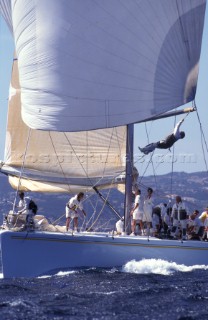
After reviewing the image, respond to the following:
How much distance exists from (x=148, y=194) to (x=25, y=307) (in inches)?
294

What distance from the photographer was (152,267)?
2566 centimetres

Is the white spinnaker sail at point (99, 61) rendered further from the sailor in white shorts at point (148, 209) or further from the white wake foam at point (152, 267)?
the white wake foam at point (152, 267)

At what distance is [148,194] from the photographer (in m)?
26.3

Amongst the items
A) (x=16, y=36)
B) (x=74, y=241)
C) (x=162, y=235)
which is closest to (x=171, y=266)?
(x=162, y=235)

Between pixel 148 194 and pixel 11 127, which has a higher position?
pixel 11 127

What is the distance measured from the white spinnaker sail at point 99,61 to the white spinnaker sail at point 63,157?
3.89 m

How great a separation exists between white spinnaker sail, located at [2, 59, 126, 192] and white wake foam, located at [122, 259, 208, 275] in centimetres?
425

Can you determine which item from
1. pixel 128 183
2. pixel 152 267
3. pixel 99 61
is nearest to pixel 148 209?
pixel 128 183

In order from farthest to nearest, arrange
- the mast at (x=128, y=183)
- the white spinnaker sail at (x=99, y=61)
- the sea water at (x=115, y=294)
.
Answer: the mast at (x=128, y=183) → the white spinnaker sail at (x=99, y=61) → the sea water at (x=115, y=294)

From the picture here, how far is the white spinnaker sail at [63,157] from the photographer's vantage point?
2952 cm

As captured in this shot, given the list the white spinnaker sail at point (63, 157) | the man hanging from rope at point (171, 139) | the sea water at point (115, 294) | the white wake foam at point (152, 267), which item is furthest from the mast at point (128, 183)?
the white spinnaker sail at point (63, 157)

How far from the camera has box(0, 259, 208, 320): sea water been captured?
62.4 ft

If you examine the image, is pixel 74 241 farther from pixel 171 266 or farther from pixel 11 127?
pixel 11 127

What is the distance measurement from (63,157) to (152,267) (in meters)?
6.35
